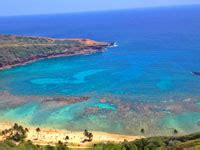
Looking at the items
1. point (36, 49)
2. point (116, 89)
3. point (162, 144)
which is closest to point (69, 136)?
point (162, 144)

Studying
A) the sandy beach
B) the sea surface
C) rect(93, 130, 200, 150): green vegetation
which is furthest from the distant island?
rect(93, 130, 200, 150): green vegetation

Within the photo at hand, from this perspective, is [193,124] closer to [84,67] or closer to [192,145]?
[192,145]

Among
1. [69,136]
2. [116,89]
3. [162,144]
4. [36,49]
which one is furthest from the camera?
[36,49]

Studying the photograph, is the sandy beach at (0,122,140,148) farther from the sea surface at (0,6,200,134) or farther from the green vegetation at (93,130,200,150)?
the green vegetation at (93,130,200,150)

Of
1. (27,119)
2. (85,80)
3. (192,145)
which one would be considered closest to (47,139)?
(27,119)

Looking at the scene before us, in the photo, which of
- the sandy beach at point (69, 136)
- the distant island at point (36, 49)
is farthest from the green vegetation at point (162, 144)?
the distant island at point (36, 49)

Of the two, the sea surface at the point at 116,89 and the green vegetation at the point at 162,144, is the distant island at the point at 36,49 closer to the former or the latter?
the sea surface at the point at 116,89

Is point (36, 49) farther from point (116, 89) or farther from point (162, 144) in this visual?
point (162, 144)

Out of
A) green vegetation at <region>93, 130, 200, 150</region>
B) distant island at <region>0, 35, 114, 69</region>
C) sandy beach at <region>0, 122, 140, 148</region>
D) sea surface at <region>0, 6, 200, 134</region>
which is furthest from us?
distant island at <region>0, 35, 114, 69</region>
